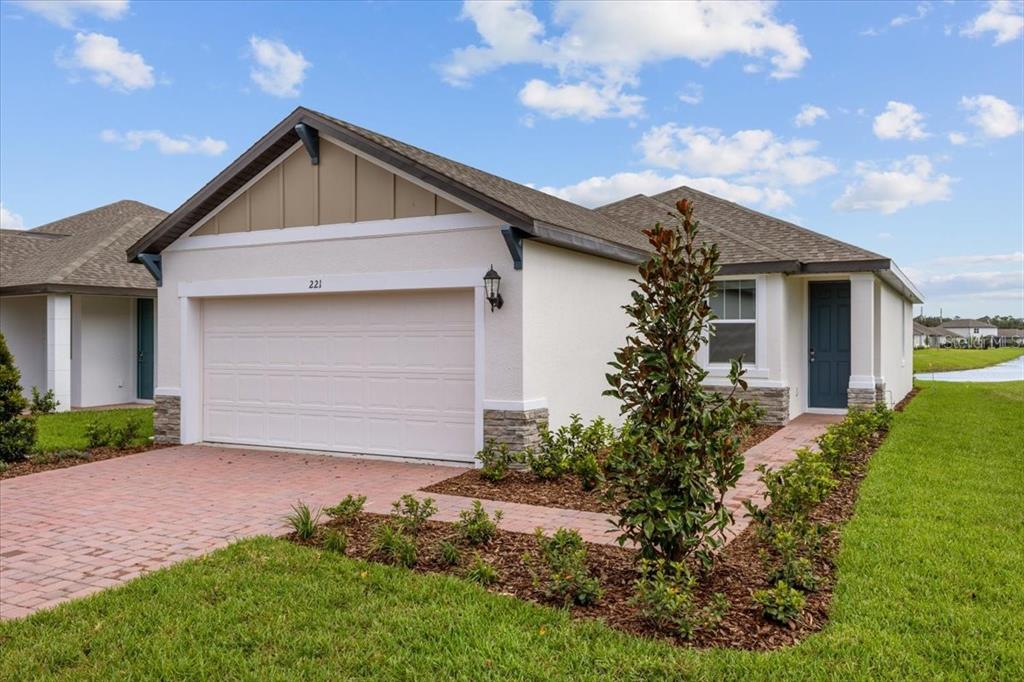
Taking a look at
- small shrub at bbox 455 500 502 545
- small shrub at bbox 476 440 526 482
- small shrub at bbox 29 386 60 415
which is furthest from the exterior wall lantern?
small shrub at bbox 29 386 60 415

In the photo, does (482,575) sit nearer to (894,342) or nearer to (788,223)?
(788,223)

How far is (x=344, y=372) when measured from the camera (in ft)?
31.5

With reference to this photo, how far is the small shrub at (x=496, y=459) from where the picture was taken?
7.84 metres

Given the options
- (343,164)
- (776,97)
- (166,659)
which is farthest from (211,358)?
(776,97)

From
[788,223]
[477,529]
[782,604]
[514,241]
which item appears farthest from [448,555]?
[788,223]

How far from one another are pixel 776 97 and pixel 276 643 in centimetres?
1437

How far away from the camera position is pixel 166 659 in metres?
3.49

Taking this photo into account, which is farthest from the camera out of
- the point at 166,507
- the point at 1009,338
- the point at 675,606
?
the point at 1009,338

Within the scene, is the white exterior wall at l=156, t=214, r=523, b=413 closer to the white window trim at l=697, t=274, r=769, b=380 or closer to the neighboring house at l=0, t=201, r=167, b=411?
the white window trim at l=697, t=274, r=769, b=380

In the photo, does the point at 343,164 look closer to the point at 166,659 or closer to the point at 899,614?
the point at 166,659

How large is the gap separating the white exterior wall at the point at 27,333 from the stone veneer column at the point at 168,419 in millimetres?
8259

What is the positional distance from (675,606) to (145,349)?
647 inches

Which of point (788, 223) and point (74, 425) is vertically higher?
point (788, 223)

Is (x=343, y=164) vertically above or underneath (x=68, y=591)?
above
